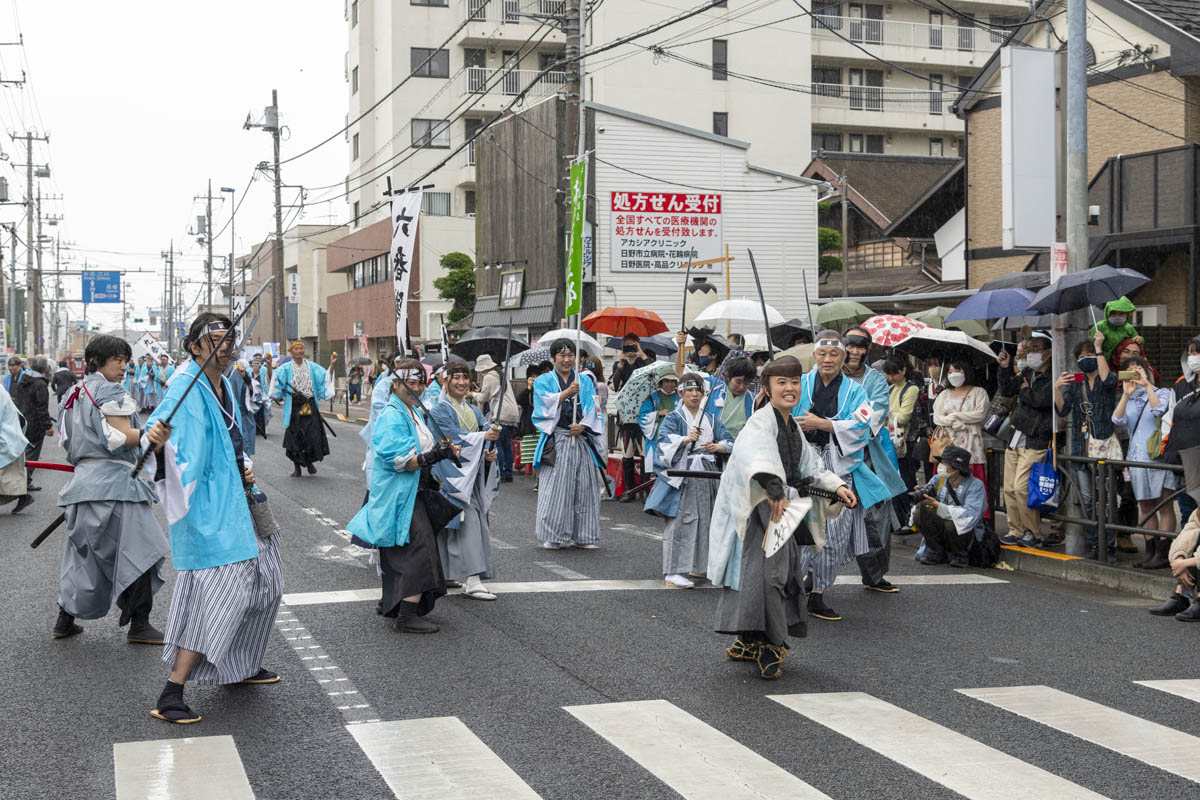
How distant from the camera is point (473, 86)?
48406 mm

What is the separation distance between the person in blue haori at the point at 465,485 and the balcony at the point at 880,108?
39245mm

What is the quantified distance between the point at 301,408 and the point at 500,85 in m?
33.2

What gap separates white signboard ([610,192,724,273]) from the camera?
1113 inches

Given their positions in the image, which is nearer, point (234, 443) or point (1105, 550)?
point (234, 443)

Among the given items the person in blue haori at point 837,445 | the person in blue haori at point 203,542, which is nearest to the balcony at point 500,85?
the person in blue haori at point 837,445

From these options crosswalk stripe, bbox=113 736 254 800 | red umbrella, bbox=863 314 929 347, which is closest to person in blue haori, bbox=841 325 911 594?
red umbrella, bbox=863 314 929 347

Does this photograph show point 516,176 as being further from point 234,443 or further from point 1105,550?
point 234,443

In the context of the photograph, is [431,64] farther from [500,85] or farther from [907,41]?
[907,41]

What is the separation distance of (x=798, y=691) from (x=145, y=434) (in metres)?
3.41

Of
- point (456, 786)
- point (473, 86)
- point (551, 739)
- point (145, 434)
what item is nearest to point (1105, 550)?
point (551, 739)

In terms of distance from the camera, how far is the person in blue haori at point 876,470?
29.5 ft

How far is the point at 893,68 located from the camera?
46250 millimetres

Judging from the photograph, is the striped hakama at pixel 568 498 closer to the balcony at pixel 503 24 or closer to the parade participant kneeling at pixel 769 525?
the parade participant kneeling at pixel 769 525

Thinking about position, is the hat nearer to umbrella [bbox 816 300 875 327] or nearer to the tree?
umbrella [bbox 816 300 875 327]
